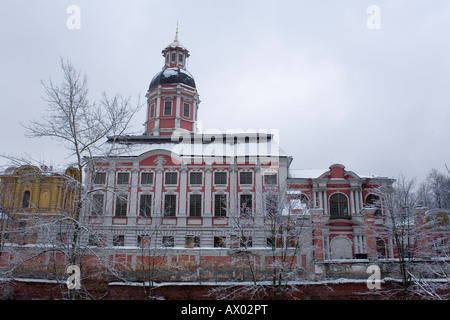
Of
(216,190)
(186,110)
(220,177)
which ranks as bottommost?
(216,190)

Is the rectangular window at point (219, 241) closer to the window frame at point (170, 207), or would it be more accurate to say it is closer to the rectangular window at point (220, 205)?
the rectangular window at point (220, 205)

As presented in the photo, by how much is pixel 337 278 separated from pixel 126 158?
67.8 ft

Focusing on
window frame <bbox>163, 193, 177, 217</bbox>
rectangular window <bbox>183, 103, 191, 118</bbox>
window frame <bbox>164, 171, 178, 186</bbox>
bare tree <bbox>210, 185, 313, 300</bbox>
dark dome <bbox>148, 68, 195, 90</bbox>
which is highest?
dark dome <bbox>148, 68, 195, 90</bbox>

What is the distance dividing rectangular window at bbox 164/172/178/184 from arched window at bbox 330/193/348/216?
13.4 metres

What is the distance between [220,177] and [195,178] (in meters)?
2.12

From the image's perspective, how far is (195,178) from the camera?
34.5 meters

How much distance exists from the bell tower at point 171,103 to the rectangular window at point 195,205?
852 centimetres

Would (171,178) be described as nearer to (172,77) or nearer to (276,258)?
(172,77)

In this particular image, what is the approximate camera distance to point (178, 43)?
150ft

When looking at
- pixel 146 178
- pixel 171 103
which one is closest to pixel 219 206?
pixel 146 178

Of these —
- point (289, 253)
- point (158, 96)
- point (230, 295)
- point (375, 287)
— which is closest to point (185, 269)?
point (230, 295)

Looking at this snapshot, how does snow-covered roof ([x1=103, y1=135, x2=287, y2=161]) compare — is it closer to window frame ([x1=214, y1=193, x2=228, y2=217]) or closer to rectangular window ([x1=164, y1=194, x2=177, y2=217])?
window frame ([x1=214, y1=193, x2=228, y2=217])

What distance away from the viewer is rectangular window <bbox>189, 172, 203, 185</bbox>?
113ft

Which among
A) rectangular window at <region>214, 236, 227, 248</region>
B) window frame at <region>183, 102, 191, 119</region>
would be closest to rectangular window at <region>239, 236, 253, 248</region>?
rectangular window at <region>214, 236, 227, 248</region>
